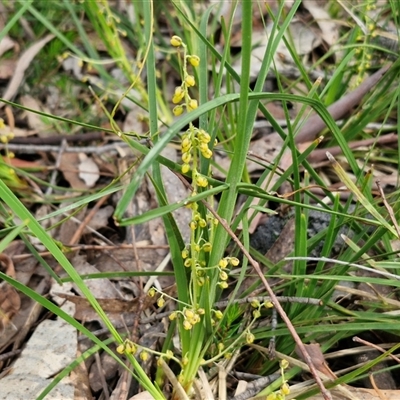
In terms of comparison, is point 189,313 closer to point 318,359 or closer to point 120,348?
point 120,348

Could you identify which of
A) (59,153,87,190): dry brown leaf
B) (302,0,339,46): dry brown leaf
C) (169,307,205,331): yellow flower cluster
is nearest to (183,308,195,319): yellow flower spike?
(169,307,205,331): yellow flower cluster

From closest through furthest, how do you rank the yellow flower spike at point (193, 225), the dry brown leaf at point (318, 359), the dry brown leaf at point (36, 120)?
the yellow flower spike at point (193, 225) → the dry brown leaf at point (318, 359) → the dry brown leaf at point (36, 120)

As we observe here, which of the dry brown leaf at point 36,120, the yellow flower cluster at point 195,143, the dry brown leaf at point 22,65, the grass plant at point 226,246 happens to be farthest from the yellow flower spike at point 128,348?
the dry brown leaf at point 22,65

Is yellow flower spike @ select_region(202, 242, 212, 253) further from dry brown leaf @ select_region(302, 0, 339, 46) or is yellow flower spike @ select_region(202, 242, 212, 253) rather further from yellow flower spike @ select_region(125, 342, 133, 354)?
dry brown leaf @ select_region(302, 0, 339, 46)

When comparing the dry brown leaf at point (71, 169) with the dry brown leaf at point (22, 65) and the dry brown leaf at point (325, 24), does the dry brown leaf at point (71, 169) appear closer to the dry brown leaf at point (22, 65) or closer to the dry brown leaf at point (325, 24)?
the dry brown leaf at point (22, 65)

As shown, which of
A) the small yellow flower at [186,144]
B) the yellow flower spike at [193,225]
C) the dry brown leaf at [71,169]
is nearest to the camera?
the small yellow flower at [186,144]

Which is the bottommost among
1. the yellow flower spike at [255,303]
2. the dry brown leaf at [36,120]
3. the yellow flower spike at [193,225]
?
the dry brown leaf at [36,120]

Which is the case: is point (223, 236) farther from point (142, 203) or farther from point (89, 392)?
point (142, 203)

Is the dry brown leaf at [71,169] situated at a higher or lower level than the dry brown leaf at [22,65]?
lower

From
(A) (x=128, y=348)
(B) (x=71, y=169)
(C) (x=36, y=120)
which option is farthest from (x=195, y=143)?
(C) (x=36, y=120)
